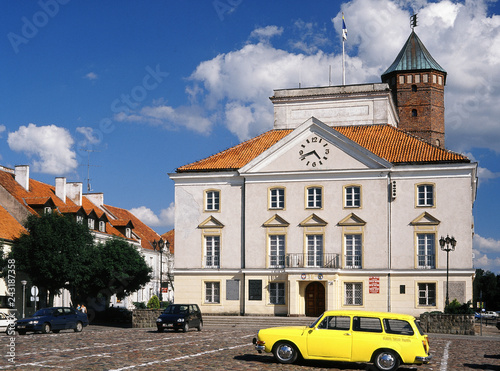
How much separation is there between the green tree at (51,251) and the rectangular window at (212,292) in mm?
9558

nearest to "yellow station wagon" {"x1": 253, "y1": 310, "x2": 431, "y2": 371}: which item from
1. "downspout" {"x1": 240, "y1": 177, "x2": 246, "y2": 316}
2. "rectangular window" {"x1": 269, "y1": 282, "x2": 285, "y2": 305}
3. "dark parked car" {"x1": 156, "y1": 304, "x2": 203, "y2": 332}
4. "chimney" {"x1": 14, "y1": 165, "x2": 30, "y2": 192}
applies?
"dark parked car" {"x1": 156, "y1": 304, "x2": 203, "y2": 332}

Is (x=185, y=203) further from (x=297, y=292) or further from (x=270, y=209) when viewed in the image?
(x=297, y=292)

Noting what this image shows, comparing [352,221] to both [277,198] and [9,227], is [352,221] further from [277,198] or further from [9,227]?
[9,227]

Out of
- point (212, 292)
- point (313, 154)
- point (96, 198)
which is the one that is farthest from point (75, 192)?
point (313, 154)

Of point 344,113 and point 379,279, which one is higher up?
point 344,113

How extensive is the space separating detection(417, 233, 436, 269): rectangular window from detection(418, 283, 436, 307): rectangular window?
1.27 meters

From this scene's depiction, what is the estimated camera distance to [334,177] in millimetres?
47781

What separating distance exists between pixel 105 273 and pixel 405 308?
23.6 meters

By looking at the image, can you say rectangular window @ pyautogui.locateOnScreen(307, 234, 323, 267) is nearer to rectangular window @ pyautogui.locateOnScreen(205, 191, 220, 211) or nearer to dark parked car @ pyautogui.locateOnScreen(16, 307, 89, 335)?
rectangular window @ pyautogui.locateOnScreen(205, 191, 220, 211)

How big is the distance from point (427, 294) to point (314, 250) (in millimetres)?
8194

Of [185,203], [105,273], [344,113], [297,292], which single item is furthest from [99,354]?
[344,113]

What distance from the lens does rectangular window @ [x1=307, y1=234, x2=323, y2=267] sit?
4772 cm

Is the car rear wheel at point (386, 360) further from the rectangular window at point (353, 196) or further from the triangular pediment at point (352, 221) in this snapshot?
the rectangular window at point (353, 196)

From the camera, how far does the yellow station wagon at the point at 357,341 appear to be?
61.2ft
